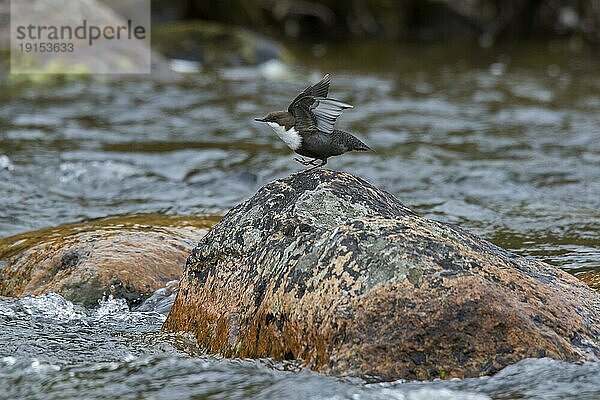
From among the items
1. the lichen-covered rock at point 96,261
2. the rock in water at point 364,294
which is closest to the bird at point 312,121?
the rock in water at point 364,294

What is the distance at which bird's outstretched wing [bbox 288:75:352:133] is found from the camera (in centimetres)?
457

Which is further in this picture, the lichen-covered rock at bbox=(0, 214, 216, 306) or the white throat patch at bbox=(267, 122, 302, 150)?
the lichen-covered rock at bbox=(0, 214, 216, 306)

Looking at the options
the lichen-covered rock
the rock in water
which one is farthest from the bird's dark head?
the lichen-covered rock

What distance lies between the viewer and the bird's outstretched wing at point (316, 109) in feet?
15.0

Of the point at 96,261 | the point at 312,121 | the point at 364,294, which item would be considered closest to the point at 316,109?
the point at 312,121

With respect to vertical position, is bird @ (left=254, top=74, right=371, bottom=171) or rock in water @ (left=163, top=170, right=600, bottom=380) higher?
bird @ (left=254, top=74, right=371, bottom=171)

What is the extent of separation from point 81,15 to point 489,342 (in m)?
10.4

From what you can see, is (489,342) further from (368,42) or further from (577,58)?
(368,42)

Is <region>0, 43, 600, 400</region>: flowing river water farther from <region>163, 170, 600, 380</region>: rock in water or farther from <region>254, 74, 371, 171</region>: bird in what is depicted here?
<region>254, 74, 371, 171</region>: bird

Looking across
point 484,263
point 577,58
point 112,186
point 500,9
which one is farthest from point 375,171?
point 500,9

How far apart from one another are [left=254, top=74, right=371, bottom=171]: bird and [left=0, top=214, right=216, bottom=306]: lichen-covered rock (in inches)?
49.5

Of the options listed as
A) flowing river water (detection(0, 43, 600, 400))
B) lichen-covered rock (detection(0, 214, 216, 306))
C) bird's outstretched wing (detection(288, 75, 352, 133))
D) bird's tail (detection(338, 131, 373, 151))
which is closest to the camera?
flowing river water (detection(0, 43, 600, 400))

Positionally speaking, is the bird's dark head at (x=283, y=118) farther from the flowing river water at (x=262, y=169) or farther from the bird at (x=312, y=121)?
the flowing river water at (x=262, y=169)

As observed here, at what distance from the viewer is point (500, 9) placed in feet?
60.5
